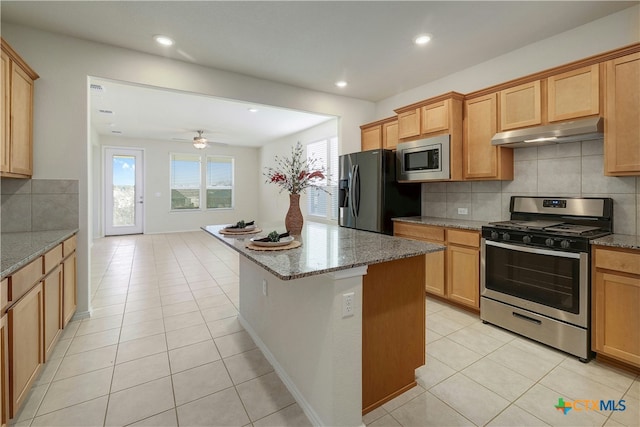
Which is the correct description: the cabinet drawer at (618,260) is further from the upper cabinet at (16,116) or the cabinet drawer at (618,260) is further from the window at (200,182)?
the window at (200,182)

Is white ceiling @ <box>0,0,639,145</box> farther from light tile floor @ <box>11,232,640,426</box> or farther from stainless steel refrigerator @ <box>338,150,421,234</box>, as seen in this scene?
light tile floor @ <box>11,232,640,426</box>

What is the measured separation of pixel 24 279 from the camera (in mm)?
1682

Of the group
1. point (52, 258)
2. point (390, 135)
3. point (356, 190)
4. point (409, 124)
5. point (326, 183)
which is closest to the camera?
point (52, 258)

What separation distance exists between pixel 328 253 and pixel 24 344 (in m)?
1.79

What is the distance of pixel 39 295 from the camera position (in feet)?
6.31

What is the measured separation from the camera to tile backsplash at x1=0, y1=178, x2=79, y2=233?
2.63 metres

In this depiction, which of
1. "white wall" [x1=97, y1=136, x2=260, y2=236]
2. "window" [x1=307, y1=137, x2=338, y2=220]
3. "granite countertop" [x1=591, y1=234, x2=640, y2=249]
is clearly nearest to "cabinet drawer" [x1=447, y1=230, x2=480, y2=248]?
"granite countertop" [x1=591, y1=234, x2=640, y2=249]

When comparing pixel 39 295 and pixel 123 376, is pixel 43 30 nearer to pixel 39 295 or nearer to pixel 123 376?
pixel 39 295

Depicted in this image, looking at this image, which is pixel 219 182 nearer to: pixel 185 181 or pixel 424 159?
pixel 185 181

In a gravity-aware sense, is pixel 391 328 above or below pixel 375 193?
below

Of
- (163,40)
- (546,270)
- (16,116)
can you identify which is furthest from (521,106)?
(16,116)

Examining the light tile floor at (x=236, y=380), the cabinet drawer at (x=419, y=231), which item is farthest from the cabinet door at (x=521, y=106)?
the light tile floor at (x=236, y=380)

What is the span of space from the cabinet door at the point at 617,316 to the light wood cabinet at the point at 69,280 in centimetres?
413

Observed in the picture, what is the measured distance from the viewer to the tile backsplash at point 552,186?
241cm
